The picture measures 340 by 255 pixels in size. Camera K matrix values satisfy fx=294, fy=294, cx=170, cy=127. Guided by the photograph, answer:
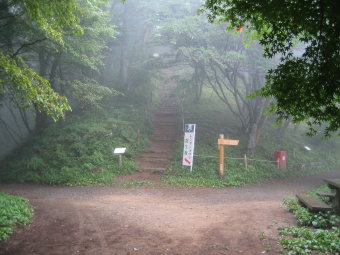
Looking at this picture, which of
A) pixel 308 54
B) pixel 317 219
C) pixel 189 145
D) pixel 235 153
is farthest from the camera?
pixel 235 153

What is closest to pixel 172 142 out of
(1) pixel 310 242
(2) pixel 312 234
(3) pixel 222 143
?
(3) pixel 222 143

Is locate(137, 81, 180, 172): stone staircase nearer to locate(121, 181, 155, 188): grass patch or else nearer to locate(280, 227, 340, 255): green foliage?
locate(121, 181, 155, 188): grass patch

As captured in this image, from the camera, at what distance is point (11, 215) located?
694 cm

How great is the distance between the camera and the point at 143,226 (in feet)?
23.0

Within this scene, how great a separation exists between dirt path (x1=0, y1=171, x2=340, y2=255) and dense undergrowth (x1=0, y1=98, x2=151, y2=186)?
168 centimetres

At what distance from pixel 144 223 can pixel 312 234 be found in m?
3.75

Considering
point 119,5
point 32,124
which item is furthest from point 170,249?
point 119,5

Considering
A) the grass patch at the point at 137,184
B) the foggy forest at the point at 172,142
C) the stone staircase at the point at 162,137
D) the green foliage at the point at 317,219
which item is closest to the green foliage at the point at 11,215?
the foggy forest at the point at 172,142

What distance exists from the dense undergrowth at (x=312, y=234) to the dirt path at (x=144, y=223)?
0.26 m

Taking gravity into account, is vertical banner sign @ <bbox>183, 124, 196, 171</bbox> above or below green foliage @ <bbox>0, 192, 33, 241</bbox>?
above

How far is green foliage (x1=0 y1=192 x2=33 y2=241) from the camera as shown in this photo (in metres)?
6.20

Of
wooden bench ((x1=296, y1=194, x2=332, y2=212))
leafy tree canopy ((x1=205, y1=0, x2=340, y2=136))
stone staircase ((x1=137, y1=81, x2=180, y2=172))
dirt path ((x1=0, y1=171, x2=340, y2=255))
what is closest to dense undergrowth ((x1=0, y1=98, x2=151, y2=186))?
stone staircase ((x1=137, y1=81, x2=180, y2=172))

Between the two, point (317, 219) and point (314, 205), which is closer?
point (317, 219)

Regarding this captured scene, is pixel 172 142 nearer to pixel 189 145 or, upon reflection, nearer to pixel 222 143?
pixel 189 145
